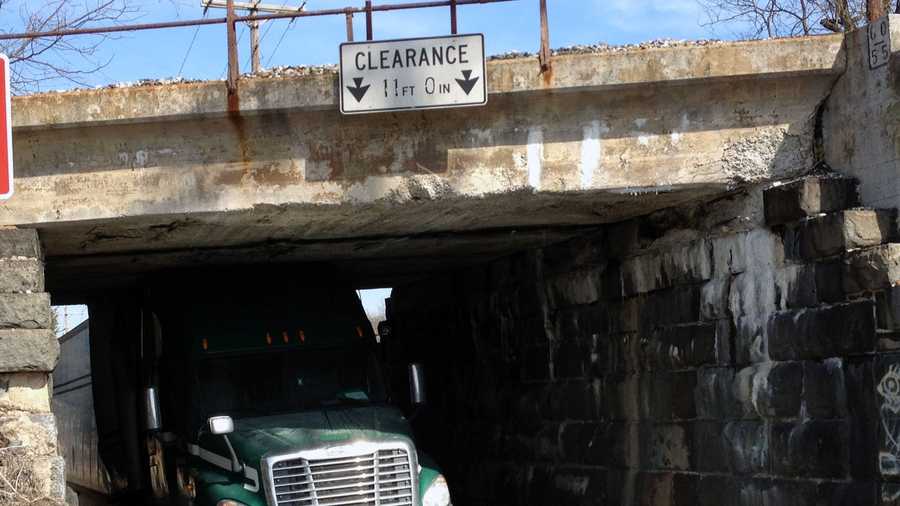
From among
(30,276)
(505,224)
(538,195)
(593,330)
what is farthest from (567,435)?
(30,276)

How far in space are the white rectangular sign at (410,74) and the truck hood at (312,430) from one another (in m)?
2.96

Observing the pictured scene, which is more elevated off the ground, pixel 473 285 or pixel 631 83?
pixel 631 83

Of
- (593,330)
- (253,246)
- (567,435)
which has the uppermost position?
(253,246)

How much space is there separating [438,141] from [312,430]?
286 centimetres

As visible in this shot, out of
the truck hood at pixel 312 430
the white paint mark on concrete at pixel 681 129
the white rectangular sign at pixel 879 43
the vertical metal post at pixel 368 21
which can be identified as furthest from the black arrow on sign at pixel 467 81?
the truck hood at pixel 312 430

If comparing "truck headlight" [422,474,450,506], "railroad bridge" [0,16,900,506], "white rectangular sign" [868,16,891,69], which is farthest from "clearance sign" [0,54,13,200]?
"white rectangular sign" [868,16,891,69]

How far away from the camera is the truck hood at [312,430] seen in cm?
1044

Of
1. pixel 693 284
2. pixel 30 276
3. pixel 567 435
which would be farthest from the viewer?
pixel 567 435

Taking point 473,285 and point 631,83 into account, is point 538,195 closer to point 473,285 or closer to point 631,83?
point 631,83

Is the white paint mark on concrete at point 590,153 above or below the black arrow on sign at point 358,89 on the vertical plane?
below

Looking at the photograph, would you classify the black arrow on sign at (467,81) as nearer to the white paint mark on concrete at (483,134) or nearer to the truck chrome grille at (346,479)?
the white paint mark on concrete at (483,134)

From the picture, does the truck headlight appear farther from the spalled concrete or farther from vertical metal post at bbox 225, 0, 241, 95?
vertical metal post at bbox 225, 0, 241, 95

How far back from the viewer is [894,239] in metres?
8.87

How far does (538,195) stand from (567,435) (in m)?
3.91
